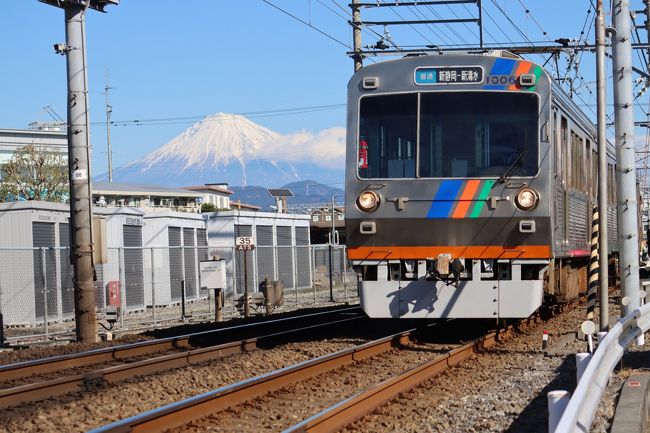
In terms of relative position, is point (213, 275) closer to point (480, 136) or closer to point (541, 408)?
point (480, 136)

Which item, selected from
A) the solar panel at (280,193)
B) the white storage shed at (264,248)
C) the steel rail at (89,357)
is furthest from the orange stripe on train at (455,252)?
the solar panel at (280,193)

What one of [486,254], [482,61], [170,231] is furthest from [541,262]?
[170,231]

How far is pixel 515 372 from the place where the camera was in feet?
34.4

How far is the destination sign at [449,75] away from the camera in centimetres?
1186

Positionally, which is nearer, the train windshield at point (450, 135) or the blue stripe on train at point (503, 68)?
the train windshield at point (450, 135)

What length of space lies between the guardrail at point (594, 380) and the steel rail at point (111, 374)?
509 centimetres

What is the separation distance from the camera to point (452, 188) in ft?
38.3

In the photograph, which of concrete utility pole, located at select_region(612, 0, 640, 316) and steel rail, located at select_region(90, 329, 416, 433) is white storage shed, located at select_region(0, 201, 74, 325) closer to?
steel rail, located at select_region(90, 329, 416, 433)

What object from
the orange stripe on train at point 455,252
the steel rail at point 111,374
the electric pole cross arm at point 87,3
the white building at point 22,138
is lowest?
the steel rail at point 111,374

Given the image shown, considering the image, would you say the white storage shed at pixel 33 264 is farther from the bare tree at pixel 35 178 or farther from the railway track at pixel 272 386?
the bare tree at pixel 35 178

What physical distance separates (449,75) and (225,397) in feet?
18.5

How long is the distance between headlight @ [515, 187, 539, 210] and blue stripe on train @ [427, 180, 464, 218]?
0.73 meters

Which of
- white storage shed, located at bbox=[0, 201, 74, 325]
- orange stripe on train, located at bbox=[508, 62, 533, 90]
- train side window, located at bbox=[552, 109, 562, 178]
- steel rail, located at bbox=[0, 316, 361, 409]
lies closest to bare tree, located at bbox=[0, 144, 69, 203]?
white storage shed, located at bbox=[0, 201, 74, 325]

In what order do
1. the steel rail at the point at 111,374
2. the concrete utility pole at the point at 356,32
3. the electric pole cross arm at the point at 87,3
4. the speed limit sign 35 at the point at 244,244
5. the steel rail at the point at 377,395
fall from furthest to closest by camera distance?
the concrete utility pole at the point at 356,32
the speed limit sign 35 at the point at 244,244
the electric pole cross arm at the point at 87,3
the steel rail at the point at 111,374
the steel rail at the point at 377,395
